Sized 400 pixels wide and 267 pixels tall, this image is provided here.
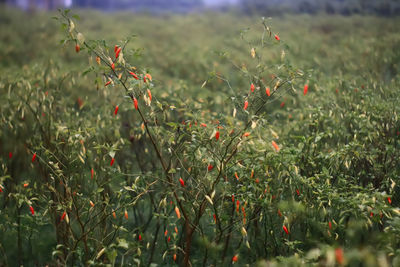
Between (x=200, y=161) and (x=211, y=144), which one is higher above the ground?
(x=211, y=144)

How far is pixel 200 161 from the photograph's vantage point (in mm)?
3174

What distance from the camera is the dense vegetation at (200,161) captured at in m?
2.88

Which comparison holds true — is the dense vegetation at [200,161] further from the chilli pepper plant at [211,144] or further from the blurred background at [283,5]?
the blurred background at [283,5]

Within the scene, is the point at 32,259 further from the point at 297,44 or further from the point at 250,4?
the point at 250,4

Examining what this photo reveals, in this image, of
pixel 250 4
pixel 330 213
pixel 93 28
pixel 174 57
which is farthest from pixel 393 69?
pixel 250 4

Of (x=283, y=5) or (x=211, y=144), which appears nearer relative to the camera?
(x=211, y=144)

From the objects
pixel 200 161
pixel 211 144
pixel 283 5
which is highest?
pixel 283 5

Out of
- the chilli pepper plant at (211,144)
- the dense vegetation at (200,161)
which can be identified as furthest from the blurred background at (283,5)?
the chilli pepper plant at (211,144)

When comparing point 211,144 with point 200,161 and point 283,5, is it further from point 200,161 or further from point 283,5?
point 283,5

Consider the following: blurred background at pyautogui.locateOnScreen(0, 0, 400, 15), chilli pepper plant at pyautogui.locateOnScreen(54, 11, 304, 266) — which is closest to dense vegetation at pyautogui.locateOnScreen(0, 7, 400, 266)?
chilli pepper plant at pyautogui.locateOnScreen(54, 11, 304, 266)

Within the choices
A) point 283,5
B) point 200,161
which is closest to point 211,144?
point 200,161

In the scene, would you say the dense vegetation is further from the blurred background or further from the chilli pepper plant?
the blurred background

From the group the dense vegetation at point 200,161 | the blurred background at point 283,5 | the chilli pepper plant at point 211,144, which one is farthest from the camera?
the blurred background at point 283,5

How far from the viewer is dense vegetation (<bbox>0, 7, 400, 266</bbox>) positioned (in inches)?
114
